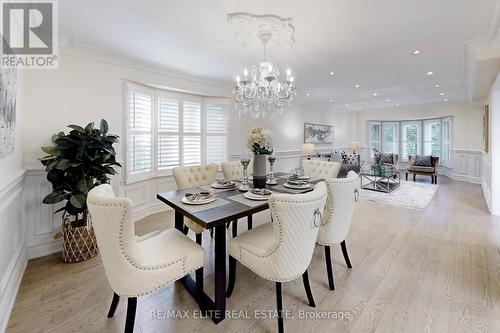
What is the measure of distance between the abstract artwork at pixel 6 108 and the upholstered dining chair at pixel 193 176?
138 centimetres

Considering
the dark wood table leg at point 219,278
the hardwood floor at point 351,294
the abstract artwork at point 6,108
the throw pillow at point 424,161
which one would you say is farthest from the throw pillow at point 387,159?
the abstract artwork at point 6,108

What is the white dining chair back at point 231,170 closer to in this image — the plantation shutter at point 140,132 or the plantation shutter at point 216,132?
the plantation shutter at point 140,132

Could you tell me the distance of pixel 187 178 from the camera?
2770mm

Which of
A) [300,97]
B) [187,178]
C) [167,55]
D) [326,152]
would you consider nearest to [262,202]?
[187,178]

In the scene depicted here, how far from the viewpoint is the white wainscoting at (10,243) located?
164cm

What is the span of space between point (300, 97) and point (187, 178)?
188 inches

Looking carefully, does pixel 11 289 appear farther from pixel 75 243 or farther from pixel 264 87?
pixel 264 87

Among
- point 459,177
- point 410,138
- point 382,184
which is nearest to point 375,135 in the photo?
point 410,138

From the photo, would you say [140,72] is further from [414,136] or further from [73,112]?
[414,136]

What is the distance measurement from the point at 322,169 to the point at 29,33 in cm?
388

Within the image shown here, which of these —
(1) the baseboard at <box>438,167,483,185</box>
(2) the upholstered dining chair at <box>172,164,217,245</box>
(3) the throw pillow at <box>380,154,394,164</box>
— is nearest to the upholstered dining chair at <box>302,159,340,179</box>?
(2) the upholstered dining chair at <box>172,164,217,245</box>

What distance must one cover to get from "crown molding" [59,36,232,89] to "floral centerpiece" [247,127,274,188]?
7.40 feet

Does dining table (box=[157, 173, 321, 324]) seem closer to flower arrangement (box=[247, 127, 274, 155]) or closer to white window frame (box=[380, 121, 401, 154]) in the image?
flower arrangement (box=[247, 127, 274, 155])

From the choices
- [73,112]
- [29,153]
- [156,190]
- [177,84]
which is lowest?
[156,190]
